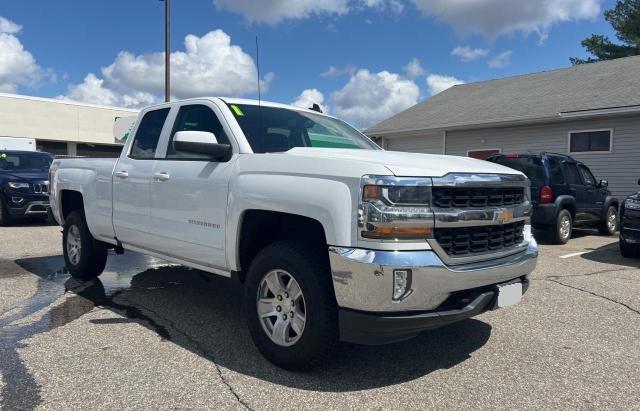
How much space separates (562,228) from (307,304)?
820 centimetres

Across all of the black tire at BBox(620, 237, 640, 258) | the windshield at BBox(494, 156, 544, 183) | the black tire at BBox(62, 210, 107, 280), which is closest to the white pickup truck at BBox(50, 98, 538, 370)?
the black tire at BBox(62, 210, 107, 280)

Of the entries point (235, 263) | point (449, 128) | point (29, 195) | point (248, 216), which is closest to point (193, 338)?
point (235, 263)

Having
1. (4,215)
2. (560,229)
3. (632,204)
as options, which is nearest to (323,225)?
(632,204)

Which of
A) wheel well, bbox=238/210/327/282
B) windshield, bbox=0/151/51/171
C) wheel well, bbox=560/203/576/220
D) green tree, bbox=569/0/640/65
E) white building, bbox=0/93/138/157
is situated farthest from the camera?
white building, bbox=0/93/138/157

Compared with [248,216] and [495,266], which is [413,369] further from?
[248,216]

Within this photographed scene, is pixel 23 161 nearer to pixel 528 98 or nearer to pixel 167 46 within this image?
pixel 167 46

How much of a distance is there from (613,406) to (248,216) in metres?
2.67

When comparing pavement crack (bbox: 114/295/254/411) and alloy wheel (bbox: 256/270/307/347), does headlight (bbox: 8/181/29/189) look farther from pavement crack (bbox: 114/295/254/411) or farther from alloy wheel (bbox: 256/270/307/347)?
alloy wheel (bbox: 256/270/307/347)

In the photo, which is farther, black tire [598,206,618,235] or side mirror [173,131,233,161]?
black tire [598,206,618,235]

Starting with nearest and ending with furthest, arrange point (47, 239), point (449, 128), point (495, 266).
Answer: point (495, 266) < point (47, 239) < point (449, 128)

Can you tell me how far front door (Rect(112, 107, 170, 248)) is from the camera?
15.9ft

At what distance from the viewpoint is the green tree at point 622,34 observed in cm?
2720

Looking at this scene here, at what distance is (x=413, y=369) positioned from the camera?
3596mm

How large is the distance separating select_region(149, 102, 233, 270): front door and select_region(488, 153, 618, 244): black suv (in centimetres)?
704
